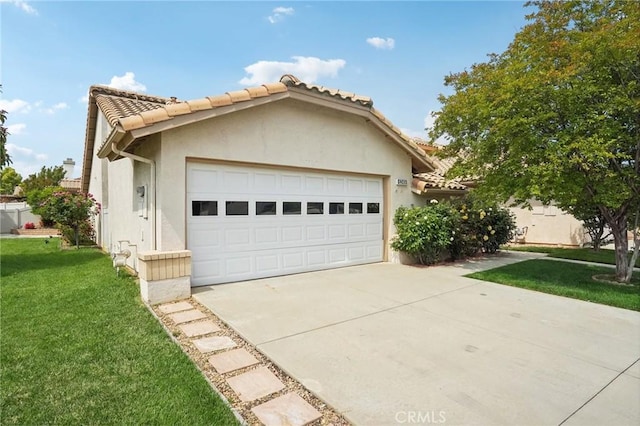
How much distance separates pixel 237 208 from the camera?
26.5ft

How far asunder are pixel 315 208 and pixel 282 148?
1.89 metres

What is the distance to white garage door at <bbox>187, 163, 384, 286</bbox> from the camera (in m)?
7.66

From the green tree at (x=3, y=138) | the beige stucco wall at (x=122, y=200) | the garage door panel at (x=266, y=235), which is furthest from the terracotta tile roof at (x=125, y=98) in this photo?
the garage door panel at (x=266, y=235)

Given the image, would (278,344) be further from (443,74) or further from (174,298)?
(443,74)

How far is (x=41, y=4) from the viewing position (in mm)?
8109

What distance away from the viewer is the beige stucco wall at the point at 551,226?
1673 cm

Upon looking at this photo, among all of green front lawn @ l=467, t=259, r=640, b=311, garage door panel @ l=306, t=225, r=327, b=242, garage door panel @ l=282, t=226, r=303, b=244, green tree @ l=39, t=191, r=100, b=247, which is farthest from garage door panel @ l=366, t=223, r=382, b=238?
green tree @ l=39, t=191, r=100, b=247

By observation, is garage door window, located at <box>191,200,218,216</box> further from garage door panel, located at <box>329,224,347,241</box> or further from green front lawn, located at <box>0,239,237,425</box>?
garage door panel, located at <box>329,224,347,241</box>

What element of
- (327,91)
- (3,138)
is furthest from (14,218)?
(327,91)

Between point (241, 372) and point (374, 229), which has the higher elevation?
point (374, 229)

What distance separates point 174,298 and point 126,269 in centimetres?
396

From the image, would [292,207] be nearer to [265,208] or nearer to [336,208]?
[265,208]

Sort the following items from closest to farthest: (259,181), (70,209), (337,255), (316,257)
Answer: (259,181) → (316,257) → (337,255) → (70,209)

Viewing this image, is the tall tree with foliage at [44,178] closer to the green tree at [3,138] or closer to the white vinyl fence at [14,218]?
the white vinyl fence at [14,218]
